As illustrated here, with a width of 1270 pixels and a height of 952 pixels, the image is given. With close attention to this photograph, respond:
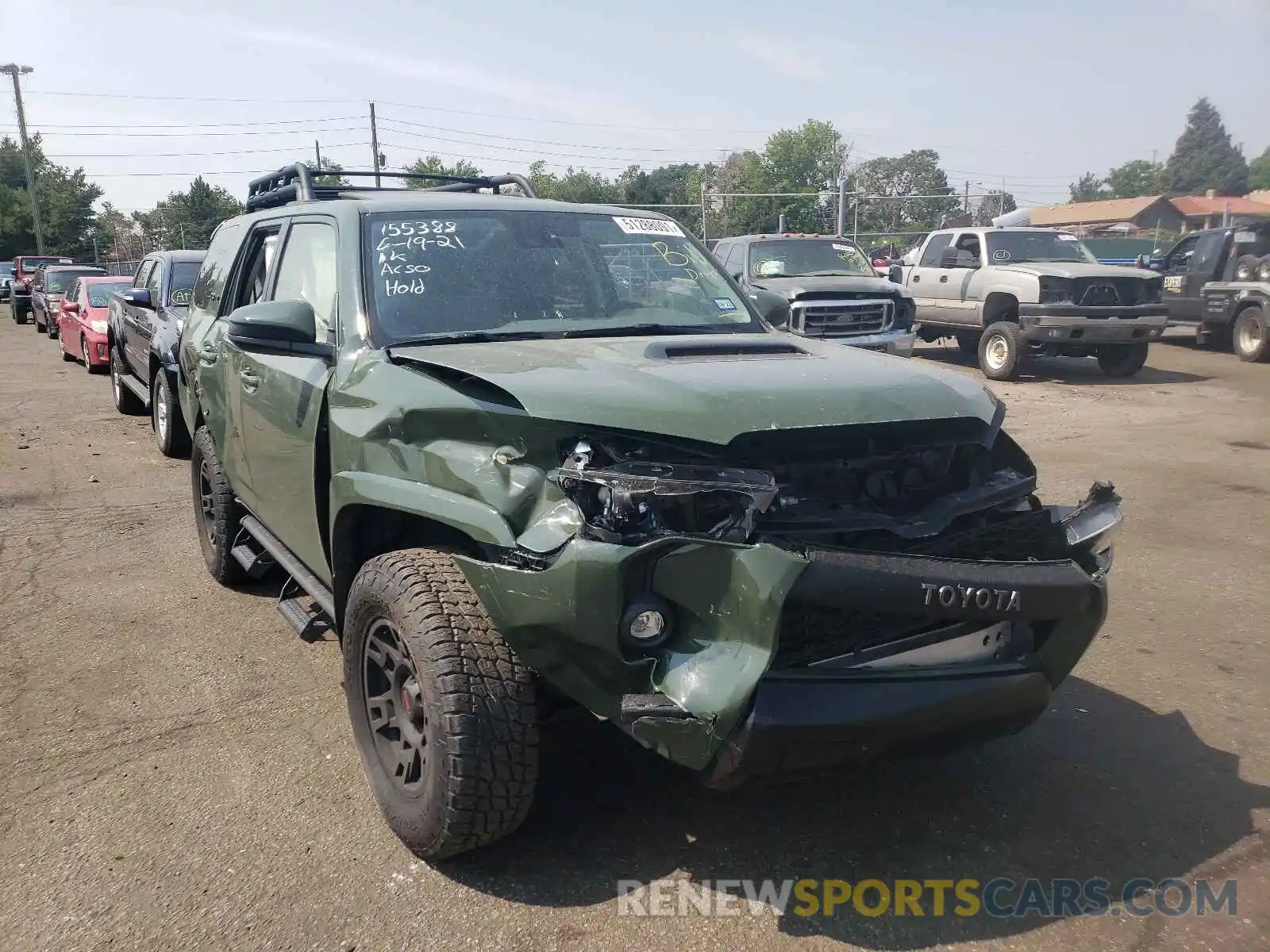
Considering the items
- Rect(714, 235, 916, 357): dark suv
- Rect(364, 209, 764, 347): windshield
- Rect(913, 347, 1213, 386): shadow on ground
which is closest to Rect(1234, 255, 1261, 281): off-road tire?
Rect(913, 347, 1213, 386): shadow on ground

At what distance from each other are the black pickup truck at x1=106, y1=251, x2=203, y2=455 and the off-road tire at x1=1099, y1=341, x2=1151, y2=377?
11642mm

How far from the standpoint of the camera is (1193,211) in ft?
235

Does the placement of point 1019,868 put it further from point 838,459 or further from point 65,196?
point 65,196

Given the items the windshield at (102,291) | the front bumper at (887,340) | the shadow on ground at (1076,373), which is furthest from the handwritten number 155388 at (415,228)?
the windshield at (102,291)

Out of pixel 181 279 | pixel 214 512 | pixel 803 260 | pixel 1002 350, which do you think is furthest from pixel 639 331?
pixel 1002 350

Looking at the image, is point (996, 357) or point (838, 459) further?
point (996, 357)

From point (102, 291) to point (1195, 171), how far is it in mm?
129863

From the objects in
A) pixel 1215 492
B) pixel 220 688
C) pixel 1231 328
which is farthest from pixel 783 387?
pixel 1231 328

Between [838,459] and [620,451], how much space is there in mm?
627

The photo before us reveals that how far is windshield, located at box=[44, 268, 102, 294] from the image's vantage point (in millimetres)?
23219

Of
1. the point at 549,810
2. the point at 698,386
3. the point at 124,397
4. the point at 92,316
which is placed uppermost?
the point at 698,386

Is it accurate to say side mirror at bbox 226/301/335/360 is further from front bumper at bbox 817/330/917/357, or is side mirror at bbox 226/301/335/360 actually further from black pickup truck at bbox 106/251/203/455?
front bumper at bbox 817/330/917/357

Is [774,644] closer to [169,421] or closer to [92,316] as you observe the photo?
[169,421]

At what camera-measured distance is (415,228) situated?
387cm
